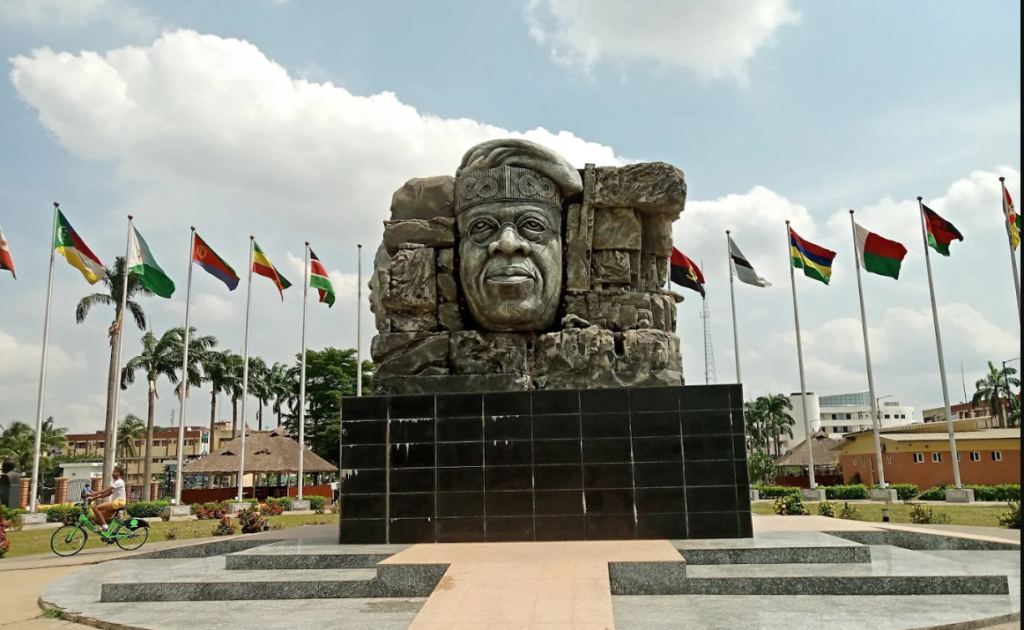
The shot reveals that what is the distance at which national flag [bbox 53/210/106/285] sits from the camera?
65.0 feet

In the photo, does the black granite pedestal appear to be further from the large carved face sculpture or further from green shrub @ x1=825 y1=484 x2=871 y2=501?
green shrub @ x1=825 y1=484 x2=871 y2=501

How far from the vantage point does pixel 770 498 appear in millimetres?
30688

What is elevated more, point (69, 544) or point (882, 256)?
point (882, 256)

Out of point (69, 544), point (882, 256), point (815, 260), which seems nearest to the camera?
point (69, 544)

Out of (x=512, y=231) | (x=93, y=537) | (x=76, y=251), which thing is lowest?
(x=93, y=537)

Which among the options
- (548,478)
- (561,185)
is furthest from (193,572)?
(561,185)

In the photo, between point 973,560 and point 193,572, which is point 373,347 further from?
point 973,560

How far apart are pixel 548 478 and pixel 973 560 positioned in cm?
491

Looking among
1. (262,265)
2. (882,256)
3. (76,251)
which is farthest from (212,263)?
(882,256)

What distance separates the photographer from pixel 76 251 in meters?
19.9

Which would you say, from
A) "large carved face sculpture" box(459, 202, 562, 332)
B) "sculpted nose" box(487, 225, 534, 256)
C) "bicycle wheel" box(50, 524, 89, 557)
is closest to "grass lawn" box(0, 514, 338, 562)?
"bicycle wheel" box(50, 524, 89, 557)

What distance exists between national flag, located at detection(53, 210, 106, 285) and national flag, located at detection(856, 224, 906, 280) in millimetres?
20633

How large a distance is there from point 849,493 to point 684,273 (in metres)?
15.2

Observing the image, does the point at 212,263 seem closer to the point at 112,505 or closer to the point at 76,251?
the point at 76,251
